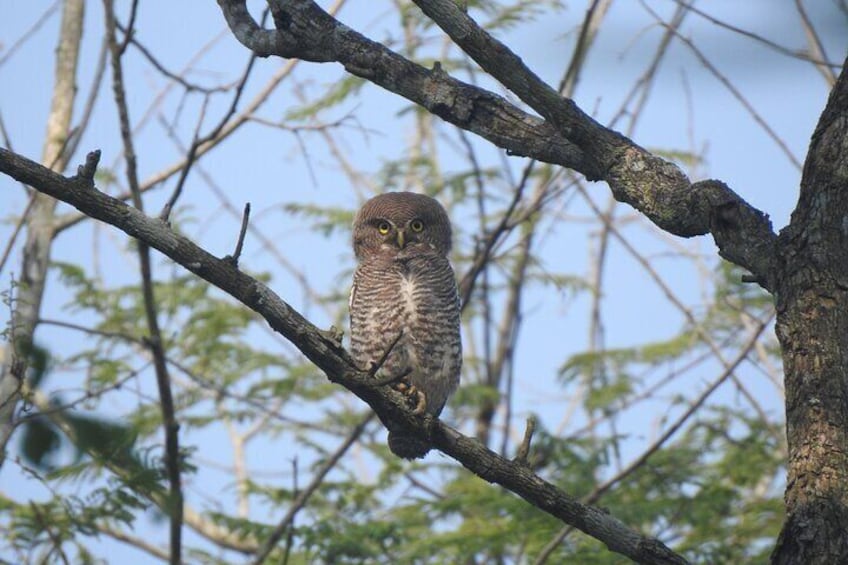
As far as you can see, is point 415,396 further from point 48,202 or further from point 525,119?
point 48,202

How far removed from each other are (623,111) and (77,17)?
3.53 metres

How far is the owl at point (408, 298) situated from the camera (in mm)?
5895

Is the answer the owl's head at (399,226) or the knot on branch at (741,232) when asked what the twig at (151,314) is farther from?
the knot on branch at (741,232)

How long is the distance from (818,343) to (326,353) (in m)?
1.44

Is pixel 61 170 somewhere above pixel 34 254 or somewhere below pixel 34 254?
above

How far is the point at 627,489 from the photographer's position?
7285 millimetres

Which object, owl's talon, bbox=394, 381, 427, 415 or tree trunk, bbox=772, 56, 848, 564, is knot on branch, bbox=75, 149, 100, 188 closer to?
owl's talon, bbox=394, 381, 427, 415

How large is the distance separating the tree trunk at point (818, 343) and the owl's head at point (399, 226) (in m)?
3.59

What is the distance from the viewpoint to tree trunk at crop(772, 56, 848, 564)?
284cm

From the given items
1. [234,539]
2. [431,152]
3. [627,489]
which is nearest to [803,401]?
[627,489]

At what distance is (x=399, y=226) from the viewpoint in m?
6.49

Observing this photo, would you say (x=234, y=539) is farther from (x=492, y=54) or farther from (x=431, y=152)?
(x=492, y=54)

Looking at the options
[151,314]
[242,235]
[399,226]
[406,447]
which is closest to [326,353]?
[242,235]

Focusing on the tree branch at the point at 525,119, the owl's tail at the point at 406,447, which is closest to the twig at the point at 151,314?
the owl's tail at the point at 406,447
